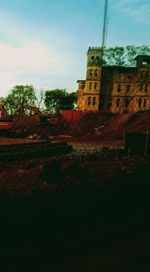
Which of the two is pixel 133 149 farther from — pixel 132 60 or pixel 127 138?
pixel 132 60

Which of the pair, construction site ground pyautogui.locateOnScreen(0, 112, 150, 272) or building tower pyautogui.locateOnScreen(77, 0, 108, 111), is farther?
building tower pyautogui.locateOnScreen(77, 0, 108, 111)

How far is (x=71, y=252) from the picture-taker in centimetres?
671

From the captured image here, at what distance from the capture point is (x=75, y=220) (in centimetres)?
813

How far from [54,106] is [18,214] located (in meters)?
97.0

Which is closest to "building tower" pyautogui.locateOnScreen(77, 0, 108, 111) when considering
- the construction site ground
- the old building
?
the old building

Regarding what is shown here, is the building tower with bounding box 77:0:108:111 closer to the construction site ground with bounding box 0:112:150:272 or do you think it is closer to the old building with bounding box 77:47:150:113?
the old building with bounding box 77:47:150:113

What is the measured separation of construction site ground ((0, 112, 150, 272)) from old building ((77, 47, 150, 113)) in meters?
67.6

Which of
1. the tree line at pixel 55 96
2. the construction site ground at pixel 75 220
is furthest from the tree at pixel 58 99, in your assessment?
the construction site ground at pixel 75 220

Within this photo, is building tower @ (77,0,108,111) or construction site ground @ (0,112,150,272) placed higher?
building tower @ (77,0,108,111)

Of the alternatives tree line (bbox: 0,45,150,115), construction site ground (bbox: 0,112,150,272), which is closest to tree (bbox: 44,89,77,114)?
tree line (bbox: 0,45,150,115)

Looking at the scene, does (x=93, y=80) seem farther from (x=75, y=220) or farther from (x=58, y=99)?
(x=75, y=220)

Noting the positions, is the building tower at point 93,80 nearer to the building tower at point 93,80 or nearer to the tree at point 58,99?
the building tower at point 93,80

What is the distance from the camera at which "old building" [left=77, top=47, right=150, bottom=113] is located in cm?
8012

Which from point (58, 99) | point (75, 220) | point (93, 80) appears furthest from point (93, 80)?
point (75, 220)
